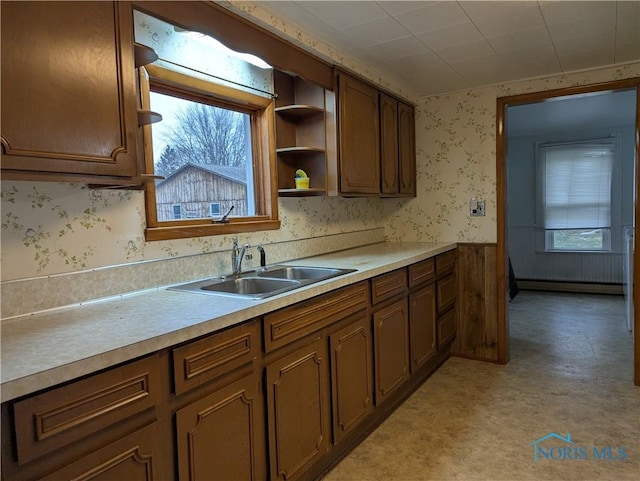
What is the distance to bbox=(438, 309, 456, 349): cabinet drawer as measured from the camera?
3307mm

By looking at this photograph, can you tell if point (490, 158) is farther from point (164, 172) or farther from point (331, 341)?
point (164, 172)

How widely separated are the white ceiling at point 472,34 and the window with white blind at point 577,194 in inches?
127

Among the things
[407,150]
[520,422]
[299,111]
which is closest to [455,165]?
[407,150]

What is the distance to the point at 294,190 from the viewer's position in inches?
102

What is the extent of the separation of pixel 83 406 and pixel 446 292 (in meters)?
2.84

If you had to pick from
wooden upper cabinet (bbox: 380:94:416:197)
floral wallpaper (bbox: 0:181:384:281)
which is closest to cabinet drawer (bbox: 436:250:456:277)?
wooden upper cabinet (bbox: 380:94:416:197)

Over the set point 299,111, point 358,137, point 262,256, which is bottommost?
point 262,256

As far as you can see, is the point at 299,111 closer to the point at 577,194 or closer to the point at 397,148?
the point at 397,148

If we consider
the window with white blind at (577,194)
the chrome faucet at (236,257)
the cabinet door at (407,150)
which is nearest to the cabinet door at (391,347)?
the chrome faucet at (236,257)

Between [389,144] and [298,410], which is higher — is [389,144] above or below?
above

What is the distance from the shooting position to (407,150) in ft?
11.9

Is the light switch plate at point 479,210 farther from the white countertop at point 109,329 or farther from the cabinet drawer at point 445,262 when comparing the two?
the white countertop at point 109,329

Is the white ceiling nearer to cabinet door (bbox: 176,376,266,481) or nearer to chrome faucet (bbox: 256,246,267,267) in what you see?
chrome faucet (bbox: 256,246,267,267)

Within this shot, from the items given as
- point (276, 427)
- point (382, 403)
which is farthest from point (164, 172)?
point (382, 403)
